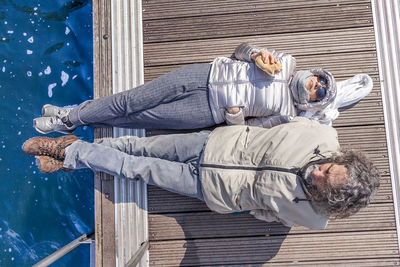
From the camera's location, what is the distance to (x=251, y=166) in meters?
1.71

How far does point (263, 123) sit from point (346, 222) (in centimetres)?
102

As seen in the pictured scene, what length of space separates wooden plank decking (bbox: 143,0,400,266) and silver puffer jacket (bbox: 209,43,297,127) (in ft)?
1.64

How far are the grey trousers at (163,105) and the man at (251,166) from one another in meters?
0.13

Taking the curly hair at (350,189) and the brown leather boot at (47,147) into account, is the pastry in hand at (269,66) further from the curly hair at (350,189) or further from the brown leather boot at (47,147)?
the brown leather boot at (47,147)

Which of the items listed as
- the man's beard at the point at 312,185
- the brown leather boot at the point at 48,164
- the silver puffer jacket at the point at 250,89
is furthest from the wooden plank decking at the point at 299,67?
the man's beard at the point at 312,185

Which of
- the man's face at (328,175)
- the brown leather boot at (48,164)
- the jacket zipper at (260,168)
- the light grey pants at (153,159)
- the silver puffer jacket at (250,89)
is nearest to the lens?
the man's face at (328,175)

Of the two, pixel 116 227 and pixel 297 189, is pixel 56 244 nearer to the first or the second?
pixel 116 227

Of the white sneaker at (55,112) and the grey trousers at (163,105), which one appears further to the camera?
the white sneaker at (55,112)

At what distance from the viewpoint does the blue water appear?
109 inches

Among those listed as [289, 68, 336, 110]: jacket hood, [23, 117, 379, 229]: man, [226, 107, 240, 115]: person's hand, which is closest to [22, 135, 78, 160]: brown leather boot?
[23, 117, 379, 229]: man

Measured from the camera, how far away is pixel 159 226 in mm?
2271

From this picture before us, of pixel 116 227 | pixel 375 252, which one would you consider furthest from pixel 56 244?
pixel 375 252

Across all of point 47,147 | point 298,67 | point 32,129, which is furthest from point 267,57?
point 32,129

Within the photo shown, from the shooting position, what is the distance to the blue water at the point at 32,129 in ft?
9.10
